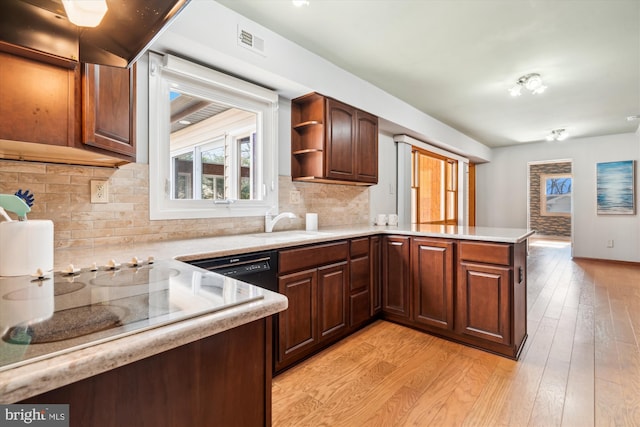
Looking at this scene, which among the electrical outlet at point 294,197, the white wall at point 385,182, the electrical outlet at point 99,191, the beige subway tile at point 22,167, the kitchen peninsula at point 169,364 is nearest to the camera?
the kitchen peninsula at point 169,364

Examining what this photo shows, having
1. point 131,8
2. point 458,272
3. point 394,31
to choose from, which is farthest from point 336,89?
point 131,8

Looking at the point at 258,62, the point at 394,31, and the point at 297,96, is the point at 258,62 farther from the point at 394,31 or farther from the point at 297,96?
the point at 394,31

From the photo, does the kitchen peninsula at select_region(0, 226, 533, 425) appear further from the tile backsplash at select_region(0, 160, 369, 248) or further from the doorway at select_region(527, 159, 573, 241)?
the doorway at select_region(527, 159, 573, 241)

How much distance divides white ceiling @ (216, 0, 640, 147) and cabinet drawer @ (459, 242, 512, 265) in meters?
1.64

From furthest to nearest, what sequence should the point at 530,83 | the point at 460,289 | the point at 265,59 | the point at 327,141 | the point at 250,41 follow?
the point at 530,83 < the point at 327,141 < the point at 460,289 < the point at 265,59 < the point at 250,41

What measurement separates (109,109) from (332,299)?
1.81 m

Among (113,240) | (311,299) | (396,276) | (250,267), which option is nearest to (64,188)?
(113,240)

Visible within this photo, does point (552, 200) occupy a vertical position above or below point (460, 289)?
above

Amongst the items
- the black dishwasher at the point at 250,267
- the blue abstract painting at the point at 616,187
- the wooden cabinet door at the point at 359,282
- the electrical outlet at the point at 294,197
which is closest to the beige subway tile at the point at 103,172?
the black dishwasher at the point at 250,267

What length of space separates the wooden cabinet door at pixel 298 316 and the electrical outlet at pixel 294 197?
2.96 feet

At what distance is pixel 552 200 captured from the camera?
930 centimetres

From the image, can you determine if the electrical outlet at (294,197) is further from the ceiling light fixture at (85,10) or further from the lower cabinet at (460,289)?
the ceiling light fixture at (85,10)

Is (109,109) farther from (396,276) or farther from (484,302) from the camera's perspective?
(484,302)

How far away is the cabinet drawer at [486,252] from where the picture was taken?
7.08 feet
